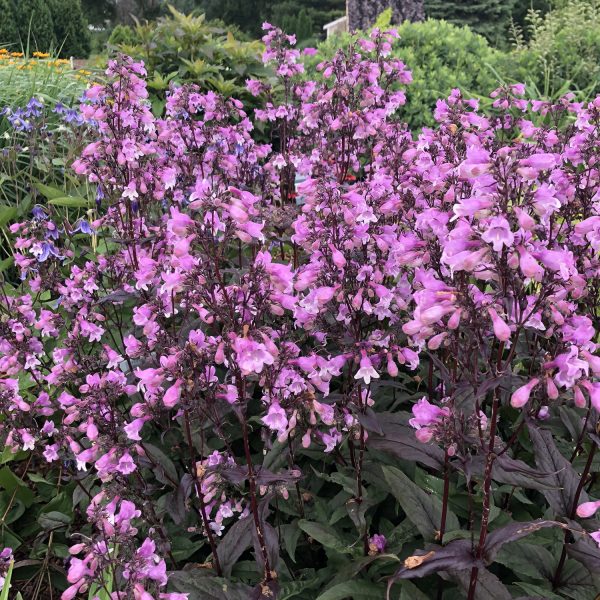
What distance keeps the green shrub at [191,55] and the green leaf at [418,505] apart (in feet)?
22.0

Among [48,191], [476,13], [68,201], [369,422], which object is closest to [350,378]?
[369,422]

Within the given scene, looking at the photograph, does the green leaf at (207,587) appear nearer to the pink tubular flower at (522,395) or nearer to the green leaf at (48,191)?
the pink tubular flower at (522,395)

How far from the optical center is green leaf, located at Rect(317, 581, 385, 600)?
2.29m

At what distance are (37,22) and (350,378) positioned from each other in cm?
2576

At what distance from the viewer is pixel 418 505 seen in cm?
246

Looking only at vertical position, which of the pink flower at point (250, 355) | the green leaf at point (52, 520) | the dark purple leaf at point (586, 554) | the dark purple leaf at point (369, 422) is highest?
the pink flower at point (250, 355)

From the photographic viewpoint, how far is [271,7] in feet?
109

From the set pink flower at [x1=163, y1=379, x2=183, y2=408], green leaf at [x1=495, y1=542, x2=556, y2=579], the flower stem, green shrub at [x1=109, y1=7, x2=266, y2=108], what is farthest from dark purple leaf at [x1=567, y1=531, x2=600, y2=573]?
green shrub at [x1=109, y1=7, x2=266, y2=108]

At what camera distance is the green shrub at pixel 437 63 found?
8.20 metres

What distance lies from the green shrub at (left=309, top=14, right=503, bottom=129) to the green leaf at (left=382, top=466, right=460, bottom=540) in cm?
642

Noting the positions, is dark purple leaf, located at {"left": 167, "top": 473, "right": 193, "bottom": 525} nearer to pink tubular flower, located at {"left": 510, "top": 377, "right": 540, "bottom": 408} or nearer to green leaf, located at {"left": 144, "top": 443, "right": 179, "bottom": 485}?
green leaf, located at {"left": 144, "top": 443, "right": 179, "bottom": 485}

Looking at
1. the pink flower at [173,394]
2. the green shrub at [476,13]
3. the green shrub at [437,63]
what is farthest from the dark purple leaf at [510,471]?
the green shrub at [476,13]

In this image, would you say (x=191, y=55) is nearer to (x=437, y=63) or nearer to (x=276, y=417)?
(x=437, y=63)

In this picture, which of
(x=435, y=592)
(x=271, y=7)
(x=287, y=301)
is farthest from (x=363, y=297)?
(x=271, y=7)
